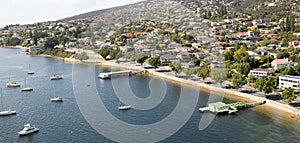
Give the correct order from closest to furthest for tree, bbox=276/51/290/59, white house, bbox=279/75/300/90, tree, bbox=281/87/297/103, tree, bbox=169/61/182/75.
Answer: tree, bbox=281/87/297/103 < white house, bbox=279/75/300/90 < tree, bbox=169/61/182/75 < tree, bbox=276/51/290/59

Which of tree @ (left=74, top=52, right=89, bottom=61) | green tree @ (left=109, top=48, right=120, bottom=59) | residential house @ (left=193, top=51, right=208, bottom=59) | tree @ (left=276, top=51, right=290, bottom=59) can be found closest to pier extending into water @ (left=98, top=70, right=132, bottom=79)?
residential house @ (left=193, top=51, right=208, bottom=59)

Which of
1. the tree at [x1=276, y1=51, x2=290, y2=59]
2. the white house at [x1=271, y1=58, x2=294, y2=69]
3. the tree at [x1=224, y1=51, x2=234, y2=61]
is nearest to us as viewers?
the white house at [x1=271, y1=58, x2=294, y2=69]

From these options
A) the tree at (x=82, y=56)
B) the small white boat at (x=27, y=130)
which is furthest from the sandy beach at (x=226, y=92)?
the small white boat at (x=27, y=130)

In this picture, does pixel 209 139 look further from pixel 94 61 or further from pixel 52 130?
pixel 94 61

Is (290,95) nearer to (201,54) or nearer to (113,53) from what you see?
(201,54)

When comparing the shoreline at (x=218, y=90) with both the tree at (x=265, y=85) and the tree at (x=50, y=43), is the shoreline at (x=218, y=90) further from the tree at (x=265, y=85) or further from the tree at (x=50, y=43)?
the tree at (x=50, y=43)

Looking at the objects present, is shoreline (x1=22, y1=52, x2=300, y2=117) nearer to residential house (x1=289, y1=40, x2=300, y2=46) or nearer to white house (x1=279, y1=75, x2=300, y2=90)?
white house (x1=279, y1=75, x2=300, y2=90)

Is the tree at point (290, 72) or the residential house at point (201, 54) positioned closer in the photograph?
the tree at point (290, 72)
